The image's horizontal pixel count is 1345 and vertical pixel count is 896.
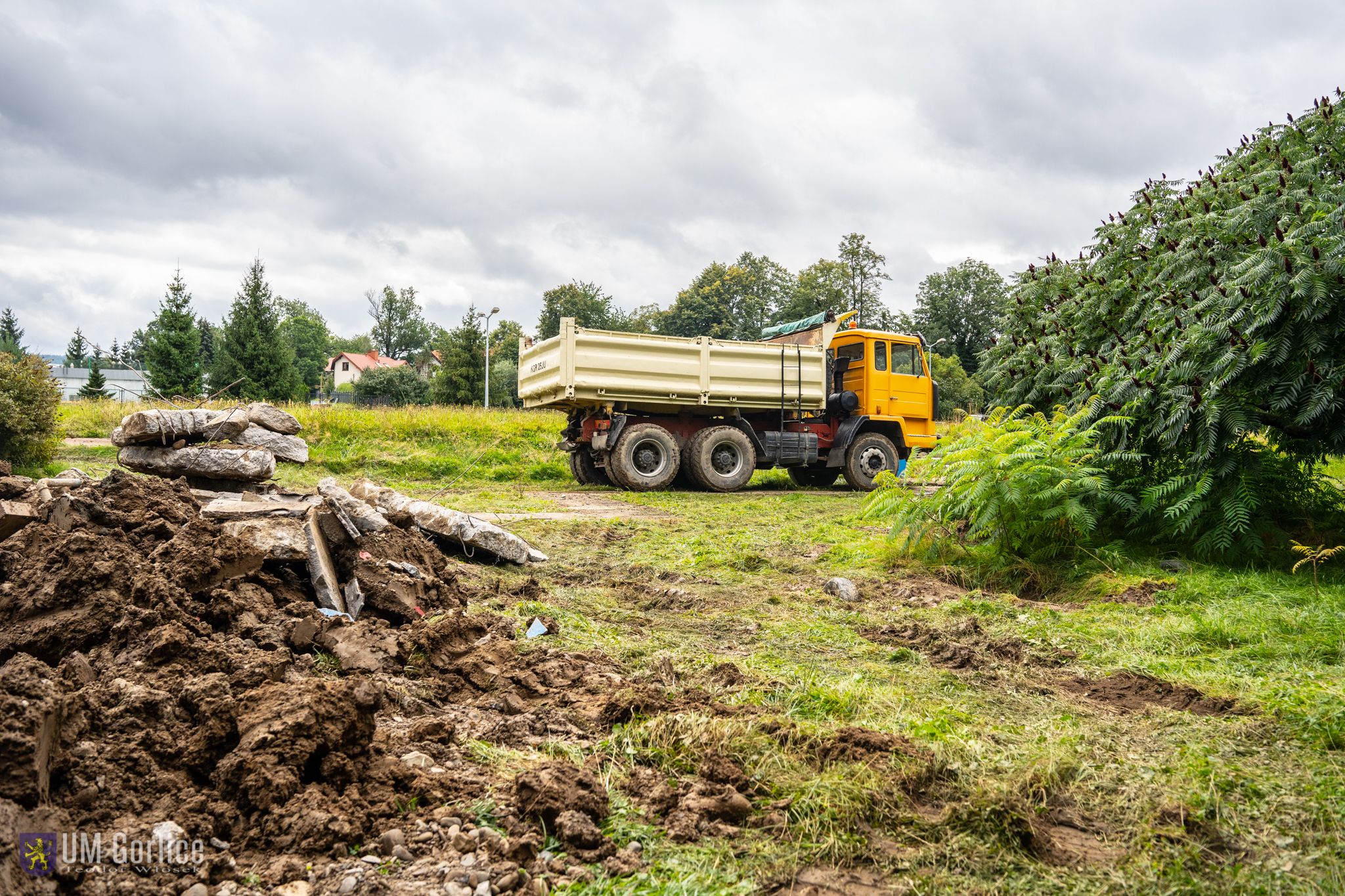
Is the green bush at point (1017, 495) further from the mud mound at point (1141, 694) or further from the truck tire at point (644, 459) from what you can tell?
the truck tire at point (644, 459)

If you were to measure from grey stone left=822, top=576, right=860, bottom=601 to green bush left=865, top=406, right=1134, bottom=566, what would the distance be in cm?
115

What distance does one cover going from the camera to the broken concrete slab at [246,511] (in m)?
5.36

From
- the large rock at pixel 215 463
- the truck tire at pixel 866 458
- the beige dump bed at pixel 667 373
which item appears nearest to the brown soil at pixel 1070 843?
the large rock at pixel 215 463

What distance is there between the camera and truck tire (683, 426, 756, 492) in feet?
49.0

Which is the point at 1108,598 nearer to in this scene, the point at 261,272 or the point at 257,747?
the point at 257,747

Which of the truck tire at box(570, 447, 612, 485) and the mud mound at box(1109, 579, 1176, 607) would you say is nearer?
the mud mound at box(1109, 579, 1176, 607)

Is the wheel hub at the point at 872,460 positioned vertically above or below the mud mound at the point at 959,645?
above

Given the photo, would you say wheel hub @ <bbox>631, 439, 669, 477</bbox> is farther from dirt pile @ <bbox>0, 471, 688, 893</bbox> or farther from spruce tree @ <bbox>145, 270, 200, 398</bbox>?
spruce tree @ <bbox>145, 270, 200, 398</bbox>

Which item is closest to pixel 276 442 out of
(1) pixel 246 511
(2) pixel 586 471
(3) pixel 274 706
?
(1) pixel 246 511

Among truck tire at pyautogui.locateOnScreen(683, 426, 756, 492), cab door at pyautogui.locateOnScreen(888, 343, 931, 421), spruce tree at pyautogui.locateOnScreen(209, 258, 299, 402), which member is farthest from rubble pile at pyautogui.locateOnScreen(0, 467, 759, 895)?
spruce tree at pyautogui.locateOnScreen(209, 258, 299, 402)

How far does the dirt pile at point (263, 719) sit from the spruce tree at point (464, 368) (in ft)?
136

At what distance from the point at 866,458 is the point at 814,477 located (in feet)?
5.86

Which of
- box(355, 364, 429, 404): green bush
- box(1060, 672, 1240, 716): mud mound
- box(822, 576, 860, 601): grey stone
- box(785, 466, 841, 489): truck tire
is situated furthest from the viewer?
box(355, 364, 429, 404): green bush

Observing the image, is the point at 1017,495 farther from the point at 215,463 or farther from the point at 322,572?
the point at 215,463
